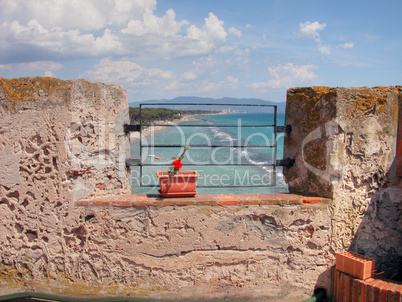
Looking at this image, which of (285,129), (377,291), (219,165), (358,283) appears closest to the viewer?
(377,291)

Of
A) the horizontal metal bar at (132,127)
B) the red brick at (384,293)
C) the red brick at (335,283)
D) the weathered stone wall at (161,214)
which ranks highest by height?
the horizontal metal bar at (132,127)

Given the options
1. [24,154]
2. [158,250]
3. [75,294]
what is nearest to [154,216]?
[158,250]

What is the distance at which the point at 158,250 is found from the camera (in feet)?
10.0

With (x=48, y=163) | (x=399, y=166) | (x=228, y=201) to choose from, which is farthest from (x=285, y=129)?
(x=48, y=163)

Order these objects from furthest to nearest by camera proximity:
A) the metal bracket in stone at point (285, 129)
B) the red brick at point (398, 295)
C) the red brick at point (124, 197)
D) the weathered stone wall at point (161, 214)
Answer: the metal bracket in stone at point (285, 129), the red brick at point (124, 197), the weathered stone wall at point (161, 214), the red brick at point (398, 295)

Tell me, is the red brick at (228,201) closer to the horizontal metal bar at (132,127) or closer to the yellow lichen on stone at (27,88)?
the horizontal metal bar at (132,127)

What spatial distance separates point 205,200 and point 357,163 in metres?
1.56

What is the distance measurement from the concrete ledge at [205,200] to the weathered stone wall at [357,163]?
0.83 ft

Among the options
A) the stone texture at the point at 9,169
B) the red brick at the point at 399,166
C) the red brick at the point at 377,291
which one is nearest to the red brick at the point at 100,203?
the stone texture at the point at 9,169

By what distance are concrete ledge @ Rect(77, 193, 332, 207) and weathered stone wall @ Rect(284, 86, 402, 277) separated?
25 cm

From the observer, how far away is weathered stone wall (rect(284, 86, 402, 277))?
122 inches

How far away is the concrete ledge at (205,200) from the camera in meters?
3.01

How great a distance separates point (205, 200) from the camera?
3068mm

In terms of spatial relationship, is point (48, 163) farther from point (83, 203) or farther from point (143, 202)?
point (143, 202)
